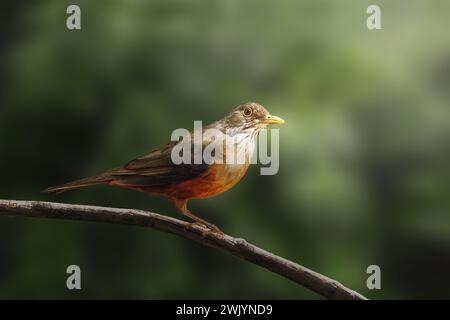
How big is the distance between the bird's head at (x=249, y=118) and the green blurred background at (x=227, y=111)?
0.22 m

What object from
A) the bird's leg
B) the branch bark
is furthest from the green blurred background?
the branch bark

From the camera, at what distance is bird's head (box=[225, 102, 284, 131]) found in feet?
8.24

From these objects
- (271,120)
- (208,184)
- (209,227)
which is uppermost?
(271,120)

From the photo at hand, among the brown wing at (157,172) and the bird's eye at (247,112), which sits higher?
the bird's eye at (247,112)

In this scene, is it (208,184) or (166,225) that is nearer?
(166,225)

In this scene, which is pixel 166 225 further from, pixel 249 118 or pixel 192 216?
pixel 249 118

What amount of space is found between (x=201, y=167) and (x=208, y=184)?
0.22 feet

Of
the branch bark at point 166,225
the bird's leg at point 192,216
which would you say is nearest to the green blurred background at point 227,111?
the bird's leg at point 192,216

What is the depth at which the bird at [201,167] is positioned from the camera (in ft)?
8.06

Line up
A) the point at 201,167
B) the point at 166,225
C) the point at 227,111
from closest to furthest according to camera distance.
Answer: the point at 166,225 → the point at 201,167 → the point at 227,111

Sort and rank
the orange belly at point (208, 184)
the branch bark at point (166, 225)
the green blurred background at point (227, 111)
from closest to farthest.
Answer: the branch bark at point (166, 225)
the orange belly at point (208, 184)
the green blurred background at point (227, 111)

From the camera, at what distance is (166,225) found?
2.33 metres

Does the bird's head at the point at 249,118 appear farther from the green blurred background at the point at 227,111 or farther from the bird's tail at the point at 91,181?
the bird's tail at the point at 91,181

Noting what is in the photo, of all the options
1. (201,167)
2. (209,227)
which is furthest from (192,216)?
(201,167)
